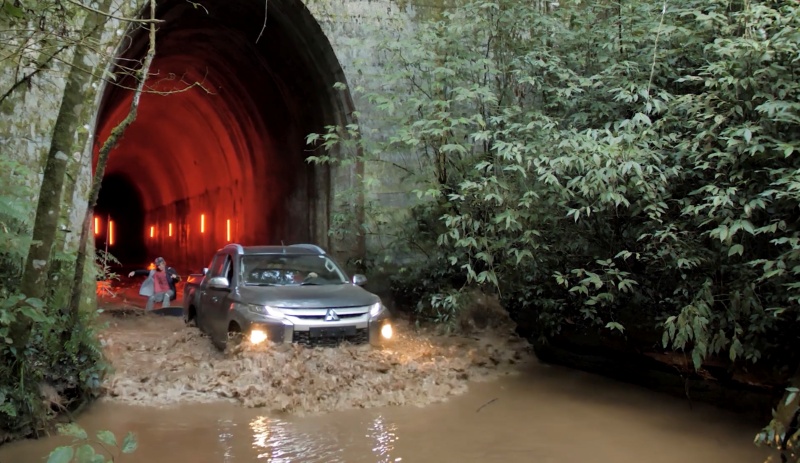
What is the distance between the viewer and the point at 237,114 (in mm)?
17938

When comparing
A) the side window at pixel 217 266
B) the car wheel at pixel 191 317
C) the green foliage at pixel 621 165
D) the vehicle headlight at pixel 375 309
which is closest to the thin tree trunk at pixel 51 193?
the vehicle headlight at pixel 375 309

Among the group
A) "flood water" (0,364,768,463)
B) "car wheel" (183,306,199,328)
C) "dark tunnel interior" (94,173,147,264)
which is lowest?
"flood water" (0,364,768,463)

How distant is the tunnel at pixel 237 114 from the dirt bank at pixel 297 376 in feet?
10.3

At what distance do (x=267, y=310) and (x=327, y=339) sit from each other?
2.59ft

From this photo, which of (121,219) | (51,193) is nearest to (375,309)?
(51,193)

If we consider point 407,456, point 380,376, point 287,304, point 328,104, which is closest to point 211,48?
point 328,104

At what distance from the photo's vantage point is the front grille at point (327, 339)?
8117mm

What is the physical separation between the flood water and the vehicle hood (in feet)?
4.65

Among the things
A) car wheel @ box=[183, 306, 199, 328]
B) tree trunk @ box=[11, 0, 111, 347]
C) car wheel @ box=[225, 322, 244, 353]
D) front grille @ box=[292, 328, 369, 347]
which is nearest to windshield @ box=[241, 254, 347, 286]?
car wheel @ box=[225, 322, 244, 353]

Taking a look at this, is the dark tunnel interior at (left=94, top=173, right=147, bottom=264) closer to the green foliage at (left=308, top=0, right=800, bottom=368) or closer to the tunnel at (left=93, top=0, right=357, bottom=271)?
the tunnel at (left=93, top=0, right=357, bottom=271)

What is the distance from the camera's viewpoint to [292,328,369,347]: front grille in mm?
8117

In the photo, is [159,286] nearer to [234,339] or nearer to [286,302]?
[234,339]

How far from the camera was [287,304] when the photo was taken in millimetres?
8258

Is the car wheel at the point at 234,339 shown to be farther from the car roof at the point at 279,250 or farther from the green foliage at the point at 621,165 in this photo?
the green foliage at the point at 621,165
